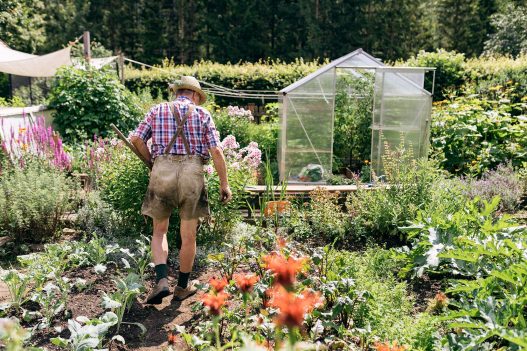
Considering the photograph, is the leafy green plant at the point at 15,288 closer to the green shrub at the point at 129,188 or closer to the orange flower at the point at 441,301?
the green shrub at the point at 129,188

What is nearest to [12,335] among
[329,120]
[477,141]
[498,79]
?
[329,120]

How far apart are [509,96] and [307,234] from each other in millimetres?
8684

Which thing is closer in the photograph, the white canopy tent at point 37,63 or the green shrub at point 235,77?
the white canopy tent at point 37,63

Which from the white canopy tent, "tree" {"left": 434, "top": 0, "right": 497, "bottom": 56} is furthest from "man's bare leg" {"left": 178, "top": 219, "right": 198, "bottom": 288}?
"tree" {"left": 434, "top": 0, "right": 497, "bottom": 56}

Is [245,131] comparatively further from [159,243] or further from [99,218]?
[159,243]

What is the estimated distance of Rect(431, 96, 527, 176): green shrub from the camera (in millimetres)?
8234

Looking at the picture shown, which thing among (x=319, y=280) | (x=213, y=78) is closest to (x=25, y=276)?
(x=319, y=280)

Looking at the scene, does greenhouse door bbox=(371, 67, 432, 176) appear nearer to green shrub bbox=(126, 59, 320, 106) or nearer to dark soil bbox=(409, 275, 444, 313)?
dark soil bbox=(409, 275, 444, 313)

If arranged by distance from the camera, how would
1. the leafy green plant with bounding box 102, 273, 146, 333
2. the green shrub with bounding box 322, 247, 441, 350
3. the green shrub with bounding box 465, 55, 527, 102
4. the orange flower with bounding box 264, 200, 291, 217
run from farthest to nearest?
the green shrub with bounding box 465, 55, 527, 102
the orange flower with bounding box 264, 200, 291, 217
the leafy green plant with bounding box 102, 273, 146, 333
the green shrub with bounding box 322, 247, 441, 350

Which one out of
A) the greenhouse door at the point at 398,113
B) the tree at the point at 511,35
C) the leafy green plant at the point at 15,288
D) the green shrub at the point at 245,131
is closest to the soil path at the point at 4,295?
the leafy green plant at the point at 15,288

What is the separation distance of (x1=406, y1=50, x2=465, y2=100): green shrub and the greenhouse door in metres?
5.58

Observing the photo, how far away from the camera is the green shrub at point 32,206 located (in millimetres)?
5234

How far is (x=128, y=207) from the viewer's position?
5.11m

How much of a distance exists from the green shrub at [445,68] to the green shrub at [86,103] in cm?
754
